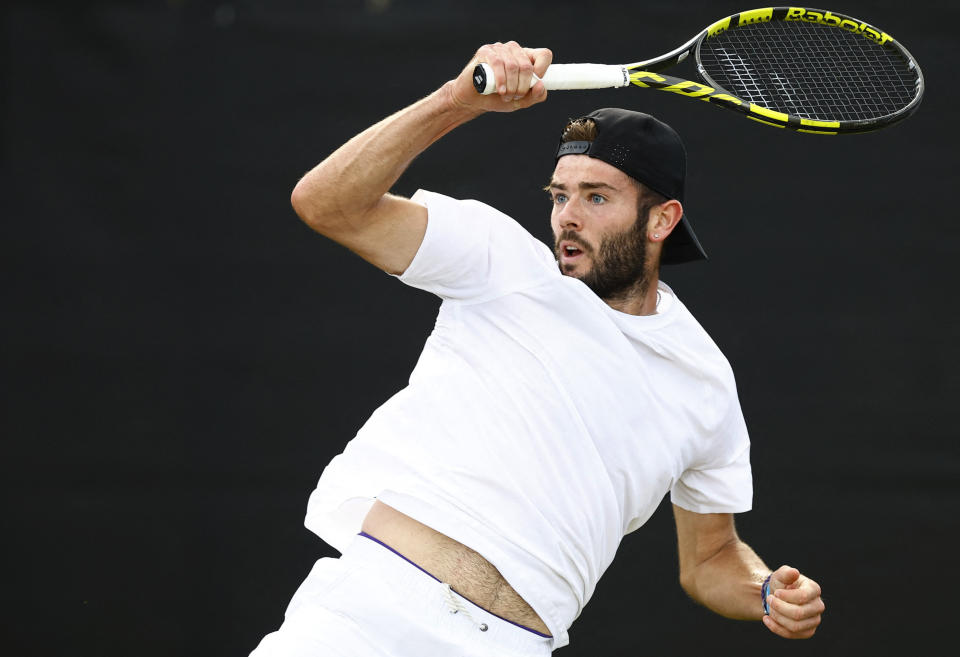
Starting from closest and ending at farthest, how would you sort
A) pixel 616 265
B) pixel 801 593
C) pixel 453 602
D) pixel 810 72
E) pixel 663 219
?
1. pixel 453 602
2. pixel 801 593
3. pixel 616 265
4. pixel 663 219
5. pixel 810 72

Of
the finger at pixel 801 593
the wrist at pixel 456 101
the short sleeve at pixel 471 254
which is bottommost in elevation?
the finger at pixel 801 593

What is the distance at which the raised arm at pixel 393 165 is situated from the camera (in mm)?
1755

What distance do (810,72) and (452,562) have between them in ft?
5.82

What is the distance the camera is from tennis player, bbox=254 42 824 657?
182 cm

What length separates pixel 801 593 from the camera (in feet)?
6.79

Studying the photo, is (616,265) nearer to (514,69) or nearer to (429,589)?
(514,69)

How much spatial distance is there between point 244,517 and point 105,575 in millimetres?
423

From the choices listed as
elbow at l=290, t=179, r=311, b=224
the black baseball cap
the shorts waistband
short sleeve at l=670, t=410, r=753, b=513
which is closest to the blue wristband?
short sleeve at l=670, t=410, r=753, b=513

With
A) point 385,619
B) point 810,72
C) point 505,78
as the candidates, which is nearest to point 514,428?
point 385,619

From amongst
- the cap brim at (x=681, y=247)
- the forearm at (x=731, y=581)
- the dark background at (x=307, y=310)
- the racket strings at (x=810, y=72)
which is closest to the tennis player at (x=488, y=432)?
the forearm at (x=731, y=581)

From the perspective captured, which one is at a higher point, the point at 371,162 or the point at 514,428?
the point at 371,162

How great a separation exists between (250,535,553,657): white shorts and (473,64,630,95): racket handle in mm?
794

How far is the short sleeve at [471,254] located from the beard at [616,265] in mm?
188

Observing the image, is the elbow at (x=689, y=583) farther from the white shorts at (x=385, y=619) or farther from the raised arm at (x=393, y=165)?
the raised arm at (x=393, y=165)
